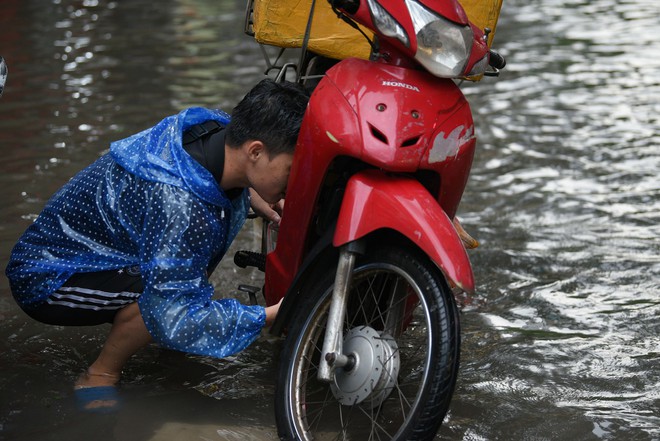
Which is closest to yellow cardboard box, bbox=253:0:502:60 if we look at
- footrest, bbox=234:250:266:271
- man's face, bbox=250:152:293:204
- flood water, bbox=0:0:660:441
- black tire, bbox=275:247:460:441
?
man's face, bbox=250:152:293:204

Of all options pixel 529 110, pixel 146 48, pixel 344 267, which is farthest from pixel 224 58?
pixel 344 267

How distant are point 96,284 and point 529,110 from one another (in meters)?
4.56

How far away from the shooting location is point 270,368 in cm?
323

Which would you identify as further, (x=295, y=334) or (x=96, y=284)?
(x=96, y=284)

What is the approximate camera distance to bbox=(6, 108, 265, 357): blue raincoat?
2.66m

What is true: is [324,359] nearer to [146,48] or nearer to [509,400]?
[509,400]

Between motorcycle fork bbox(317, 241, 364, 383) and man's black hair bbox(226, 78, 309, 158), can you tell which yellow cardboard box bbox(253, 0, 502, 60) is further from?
motorcycle fork bbox(317, 241, 364, 383)

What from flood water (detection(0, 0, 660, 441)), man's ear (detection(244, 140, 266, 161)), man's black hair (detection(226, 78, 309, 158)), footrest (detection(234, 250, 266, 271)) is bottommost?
flood water (detection(0, 0, 660, 441))

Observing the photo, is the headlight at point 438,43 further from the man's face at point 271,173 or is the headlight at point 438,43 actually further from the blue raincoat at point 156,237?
the blue raincoat at point 156,237

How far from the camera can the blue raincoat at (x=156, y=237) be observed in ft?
8.73

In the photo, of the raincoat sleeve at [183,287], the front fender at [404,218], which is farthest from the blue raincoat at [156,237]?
the front fender at [404,218]

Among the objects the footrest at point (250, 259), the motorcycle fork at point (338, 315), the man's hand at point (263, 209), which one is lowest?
the footrest at point (250, 259)

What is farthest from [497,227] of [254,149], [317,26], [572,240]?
[254,149]

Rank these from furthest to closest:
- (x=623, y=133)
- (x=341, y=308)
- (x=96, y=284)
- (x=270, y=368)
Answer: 1. (x=623, y=133)
2. (x=270, y=368)
3. (x=96, y=284)
4. (x=341, y=308)
